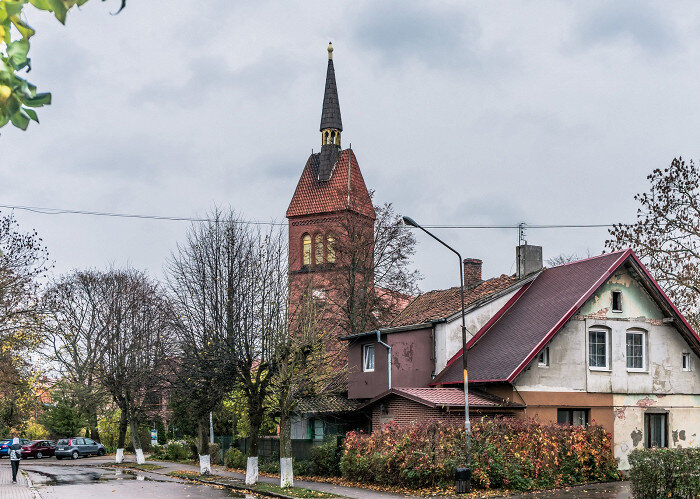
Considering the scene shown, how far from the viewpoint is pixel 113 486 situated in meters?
28.3

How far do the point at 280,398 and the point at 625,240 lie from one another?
16.2 meters

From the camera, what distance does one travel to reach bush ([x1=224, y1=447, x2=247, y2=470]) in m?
38.1

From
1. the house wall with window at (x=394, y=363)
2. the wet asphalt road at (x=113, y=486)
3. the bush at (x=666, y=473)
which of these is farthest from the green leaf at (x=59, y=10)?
the house wall with window at (x=394, y=363)

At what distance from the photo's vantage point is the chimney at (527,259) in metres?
34.6

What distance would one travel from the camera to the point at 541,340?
90.5ft

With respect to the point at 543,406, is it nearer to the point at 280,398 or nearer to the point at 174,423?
the point at 280,398

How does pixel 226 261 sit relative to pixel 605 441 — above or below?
above

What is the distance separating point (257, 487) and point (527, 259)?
15.1 meters

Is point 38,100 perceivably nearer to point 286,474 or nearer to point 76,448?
point 286,474

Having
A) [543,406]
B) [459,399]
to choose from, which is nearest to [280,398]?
[459,399]

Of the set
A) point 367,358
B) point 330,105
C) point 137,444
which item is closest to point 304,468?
point 367,358

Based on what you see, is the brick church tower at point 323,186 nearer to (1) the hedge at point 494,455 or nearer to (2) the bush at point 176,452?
(2) the bush at point 176,452

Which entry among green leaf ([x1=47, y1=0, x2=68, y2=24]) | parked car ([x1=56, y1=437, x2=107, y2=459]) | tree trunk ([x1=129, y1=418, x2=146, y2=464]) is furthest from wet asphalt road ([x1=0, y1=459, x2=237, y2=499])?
green leaf ([x1=47, y1=0, x2=68, y2=24])

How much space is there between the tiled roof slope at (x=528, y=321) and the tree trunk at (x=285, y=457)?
20.1ft
